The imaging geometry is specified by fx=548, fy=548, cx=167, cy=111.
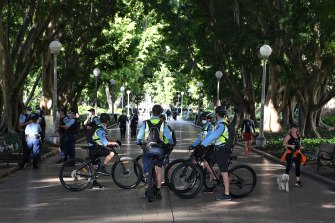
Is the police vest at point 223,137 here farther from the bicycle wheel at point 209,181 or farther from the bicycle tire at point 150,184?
the bicycle tire at point 150,184

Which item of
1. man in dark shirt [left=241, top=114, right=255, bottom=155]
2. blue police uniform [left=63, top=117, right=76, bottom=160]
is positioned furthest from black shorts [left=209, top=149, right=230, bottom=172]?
man in dark shirt [left=241, top=114, right=255, bottom=155]

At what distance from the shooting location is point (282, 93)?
32.0 m

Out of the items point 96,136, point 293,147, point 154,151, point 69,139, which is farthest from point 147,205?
point 69,139

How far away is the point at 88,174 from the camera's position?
11227 mm

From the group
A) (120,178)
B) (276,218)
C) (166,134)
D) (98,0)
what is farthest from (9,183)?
(98,0)

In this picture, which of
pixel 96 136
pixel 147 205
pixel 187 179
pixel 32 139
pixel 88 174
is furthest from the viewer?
pixel 32 139

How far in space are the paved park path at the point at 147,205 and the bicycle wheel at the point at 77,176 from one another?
0.69 feet

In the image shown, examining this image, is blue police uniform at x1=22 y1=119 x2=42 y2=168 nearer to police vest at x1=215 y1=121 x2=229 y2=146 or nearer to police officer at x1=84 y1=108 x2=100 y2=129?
police officer at x1=84 y1=108 x2=100 y2=129

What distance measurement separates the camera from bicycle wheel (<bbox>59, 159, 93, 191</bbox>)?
11.0 meters

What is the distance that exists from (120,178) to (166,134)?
6.29 ft

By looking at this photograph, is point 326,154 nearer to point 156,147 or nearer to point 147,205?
point 156,147

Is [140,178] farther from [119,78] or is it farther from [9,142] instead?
[119,78]

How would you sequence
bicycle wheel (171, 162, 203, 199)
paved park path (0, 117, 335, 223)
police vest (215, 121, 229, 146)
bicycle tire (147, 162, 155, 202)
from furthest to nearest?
bicycle wheel (171, 162, 203, 199)
police vest (215, 121, 229, 146)
bicycle tire (147, 162, 155, 202)
paved park path (0, 117, 335, 223)

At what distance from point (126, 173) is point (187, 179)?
5.45 ft
